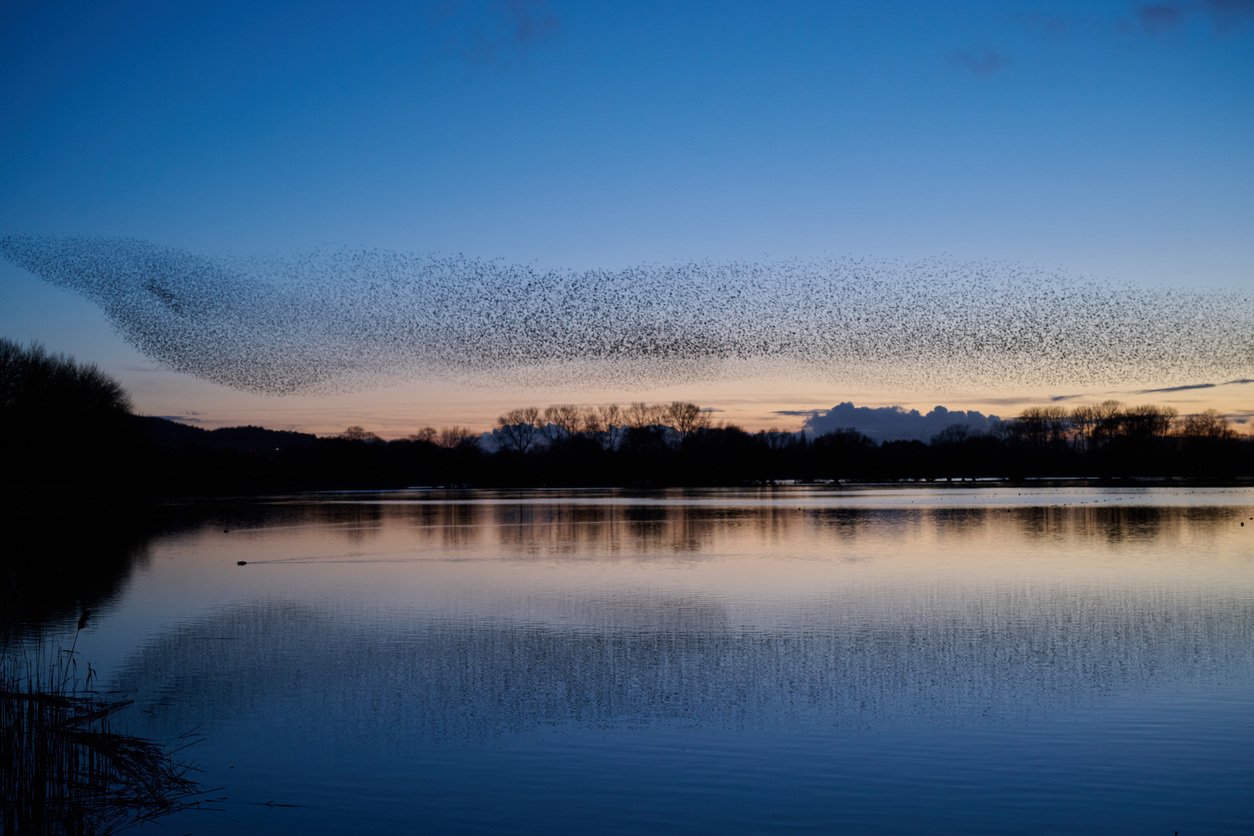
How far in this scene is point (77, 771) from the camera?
29.9ft

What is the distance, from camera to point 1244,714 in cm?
1102

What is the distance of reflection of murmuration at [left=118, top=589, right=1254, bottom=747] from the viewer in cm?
1144

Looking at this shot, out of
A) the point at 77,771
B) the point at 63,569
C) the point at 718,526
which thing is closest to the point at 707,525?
the point at 718,526

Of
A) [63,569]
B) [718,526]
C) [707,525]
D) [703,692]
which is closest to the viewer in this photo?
[703,692]

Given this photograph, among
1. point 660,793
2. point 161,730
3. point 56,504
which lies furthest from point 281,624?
point 56,504

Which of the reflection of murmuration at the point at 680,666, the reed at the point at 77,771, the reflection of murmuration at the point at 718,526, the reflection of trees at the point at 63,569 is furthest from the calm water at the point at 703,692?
the reflection of murmuration at the point at 718,526

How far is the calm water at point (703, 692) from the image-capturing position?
28.1 ft

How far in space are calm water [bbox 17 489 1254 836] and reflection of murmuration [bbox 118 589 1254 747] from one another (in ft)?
0.20

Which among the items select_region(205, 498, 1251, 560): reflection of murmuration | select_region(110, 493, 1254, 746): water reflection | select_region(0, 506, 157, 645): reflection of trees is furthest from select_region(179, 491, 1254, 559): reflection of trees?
select_region(0, 506, 157, 645): reflection of trees

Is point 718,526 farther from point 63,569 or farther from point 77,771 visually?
point 77,771

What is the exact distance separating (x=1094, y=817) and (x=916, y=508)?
51780mm

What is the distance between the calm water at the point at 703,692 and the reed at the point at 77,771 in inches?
17.3

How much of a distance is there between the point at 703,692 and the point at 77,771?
6664 millimetres

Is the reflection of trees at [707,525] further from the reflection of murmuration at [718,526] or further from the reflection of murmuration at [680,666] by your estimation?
the reflection of murmuration at [680,666]
